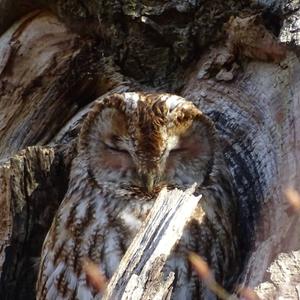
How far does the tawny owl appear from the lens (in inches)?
104

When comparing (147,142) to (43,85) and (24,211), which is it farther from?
(43,85)

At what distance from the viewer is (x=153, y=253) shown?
2145 mm

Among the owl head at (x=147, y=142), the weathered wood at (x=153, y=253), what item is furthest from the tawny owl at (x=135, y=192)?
the weathered wood at (x=153, y=253)

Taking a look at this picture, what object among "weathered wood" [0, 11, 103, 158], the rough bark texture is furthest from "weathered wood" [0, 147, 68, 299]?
"weathered wood" [0, 11, 103, 158]

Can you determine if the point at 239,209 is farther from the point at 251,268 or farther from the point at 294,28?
the point at 294,28

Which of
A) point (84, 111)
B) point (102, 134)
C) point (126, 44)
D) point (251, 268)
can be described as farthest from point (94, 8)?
point (251, 268)

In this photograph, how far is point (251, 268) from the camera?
7.89ft

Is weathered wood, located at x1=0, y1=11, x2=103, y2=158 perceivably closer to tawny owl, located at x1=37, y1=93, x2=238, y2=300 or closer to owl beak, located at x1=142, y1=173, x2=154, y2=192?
tawny owl, located at x1=37, y1=93, x2=238, y2=300

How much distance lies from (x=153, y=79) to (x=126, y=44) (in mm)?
160

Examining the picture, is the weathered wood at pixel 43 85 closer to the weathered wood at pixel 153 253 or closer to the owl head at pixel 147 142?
the owl head at pixel 147 142

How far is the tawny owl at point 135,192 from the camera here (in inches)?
104

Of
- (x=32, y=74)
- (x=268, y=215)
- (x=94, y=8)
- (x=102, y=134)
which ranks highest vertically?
(x=94, y=8)

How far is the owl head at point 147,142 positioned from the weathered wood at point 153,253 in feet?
0.99

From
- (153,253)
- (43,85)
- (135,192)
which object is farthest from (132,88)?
(153,253)
